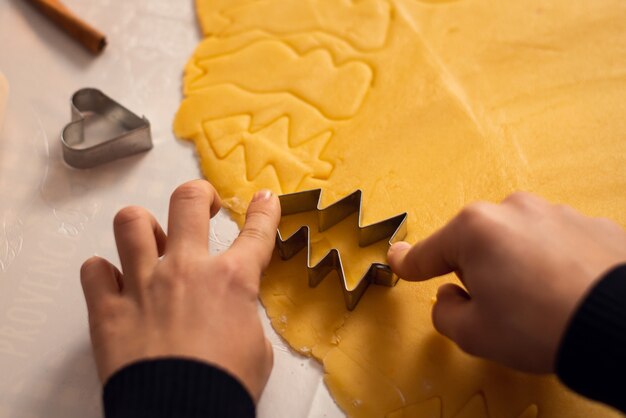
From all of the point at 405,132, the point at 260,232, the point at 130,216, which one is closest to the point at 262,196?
the point at 260,232

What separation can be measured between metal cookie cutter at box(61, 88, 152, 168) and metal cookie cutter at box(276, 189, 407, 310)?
306 millimetres

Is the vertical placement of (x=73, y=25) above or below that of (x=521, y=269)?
Answer: above

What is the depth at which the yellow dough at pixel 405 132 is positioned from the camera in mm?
873

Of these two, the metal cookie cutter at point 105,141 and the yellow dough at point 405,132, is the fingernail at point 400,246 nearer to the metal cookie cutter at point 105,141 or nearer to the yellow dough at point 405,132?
the yellow dough at point 405,132

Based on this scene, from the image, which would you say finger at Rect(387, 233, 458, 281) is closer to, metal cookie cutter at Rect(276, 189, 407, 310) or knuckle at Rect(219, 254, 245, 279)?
metal cookie cutter at Rect(276, 189, 407, 310)

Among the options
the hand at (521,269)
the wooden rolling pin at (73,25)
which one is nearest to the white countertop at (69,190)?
the wooden rolling pin at (73,25)

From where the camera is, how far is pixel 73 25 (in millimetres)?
1261

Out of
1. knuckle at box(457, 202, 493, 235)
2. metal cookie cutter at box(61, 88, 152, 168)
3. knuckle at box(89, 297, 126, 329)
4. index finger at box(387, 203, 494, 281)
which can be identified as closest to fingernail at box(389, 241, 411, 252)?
index finger at box(387, 203, 494, 281)

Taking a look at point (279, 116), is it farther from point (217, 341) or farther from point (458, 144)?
point (217, 341)

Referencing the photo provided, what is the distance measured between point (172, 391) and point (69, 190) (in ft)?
1.70

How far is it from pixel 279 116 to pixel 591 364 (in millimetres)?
670

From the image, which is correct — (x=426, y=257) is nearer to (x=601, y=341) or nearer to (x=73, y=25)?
(x=601, y=341)

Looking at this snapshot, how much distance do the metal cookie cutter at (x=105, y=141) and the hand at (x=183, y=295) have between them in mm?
263

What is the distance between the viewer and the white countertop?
0.90 m
